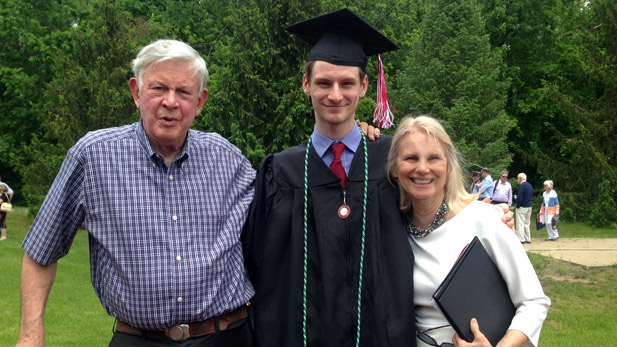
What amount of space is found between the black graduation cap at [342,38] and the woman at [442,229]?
532 mm

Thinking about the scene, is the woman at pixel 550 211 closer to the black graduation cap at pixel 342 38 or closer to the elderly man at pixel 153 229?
the black graduation cap at pixel 342 38

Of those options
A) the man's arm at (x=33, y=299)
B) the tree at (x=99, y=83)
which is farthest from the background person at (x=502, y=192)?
the man's arm at (x=33, y=299)

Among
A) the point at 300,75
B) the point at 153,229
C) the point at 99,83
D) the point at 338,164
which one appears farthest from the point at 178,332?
the point at 99,83

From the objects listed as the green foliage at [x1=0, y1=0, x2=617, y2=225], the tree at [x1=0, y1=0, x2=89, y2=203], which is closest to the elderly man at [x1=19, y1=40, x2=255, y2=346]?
the green foliage at [x1=0, y1=0, x2=617, y2=225]

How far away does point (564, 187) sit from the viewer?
31156 mm

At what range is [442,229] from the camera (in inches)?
131

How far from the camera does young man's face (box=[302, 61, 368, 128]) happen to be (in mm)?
3406

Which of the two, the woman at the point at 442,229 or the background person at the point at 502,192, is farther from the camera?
the background person at the point at 502,192

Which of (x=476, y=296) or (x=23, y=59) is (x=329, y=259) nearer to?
(x=476, y=296)

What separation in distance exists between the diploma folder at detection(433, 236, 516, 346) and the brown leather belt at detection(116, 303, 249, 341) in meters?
1.07

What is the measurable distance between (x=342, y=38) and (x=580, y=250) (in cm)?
1416

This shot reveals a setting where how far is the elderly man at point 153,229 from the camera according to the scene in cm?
321

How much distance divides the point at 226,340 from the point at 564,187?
30.4 metres

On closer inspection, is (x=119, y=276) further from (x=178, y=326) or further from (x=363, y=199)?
(x=363, y=199)
